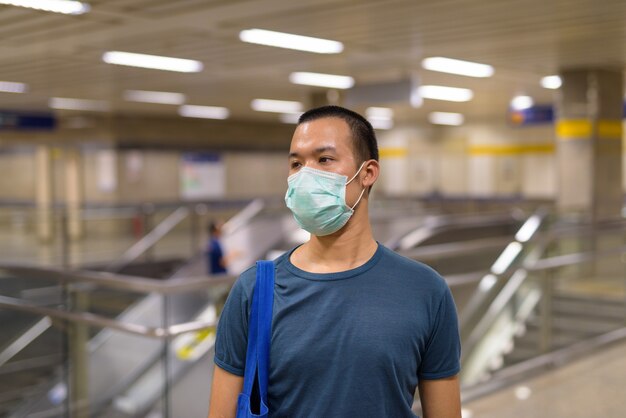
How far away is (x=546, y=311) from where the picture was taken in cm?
681

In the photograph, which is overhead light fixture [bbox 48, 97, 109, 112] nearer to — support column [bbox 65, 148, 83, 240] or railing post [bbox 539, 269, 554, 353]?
support column [bbox 65, 148, 83, 240]

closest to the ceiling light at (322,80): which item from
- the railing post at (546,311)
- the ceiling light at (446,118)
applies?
the railing post at (546,311)

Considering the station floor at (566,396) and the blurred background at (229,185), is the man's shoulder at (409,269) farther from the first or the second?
the station floor at (566,396)

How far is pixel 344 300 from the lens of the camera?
1.84 metres

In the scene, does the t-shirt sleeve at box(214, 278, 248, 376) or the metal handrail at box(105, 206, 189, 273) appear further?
the metal handrail at box(105, 206, 189, 273)

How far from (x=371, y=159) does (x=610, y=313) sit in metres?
7.19

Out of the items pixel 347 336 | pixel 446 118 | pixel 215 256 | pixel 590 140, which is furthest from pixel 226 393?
pixel 446 118

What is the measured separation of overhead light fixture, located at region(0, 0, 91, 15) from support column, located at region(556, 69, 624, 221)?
8.29m

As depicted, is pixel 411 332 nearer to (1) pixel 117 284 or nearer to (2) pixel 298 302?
(2) pixel 298 302

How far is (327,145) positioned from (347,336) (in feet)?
1.60

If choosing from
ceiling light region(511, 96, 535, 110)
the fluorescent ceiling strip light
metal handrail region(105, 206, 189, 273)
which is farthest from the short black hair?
the fluorescent ceiling strip light

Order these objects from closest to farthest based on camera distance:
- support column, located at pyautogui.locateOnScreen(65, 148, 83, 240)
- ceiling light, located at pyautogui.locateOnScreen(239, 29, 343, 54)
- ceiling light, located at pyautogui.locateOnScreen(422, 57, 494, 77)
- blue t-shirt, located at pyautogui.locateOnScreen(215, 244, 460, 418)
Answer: blue t-shirt, located at pyautogui.locateOnScreen(215, 244, 460, 418) → ceiling light, located at pyautogui.locateOnScreen(239, 29, 343, 54) → ceiling light, located at pyautogui.locateOnScreen(422, 57, 494, 77) → support column, located at pyautogui.locateOnScreen(65, 148, 83, 240)

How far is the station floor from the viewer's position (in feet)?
17.2

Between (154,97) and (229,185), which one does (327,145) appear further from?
(229,185)
